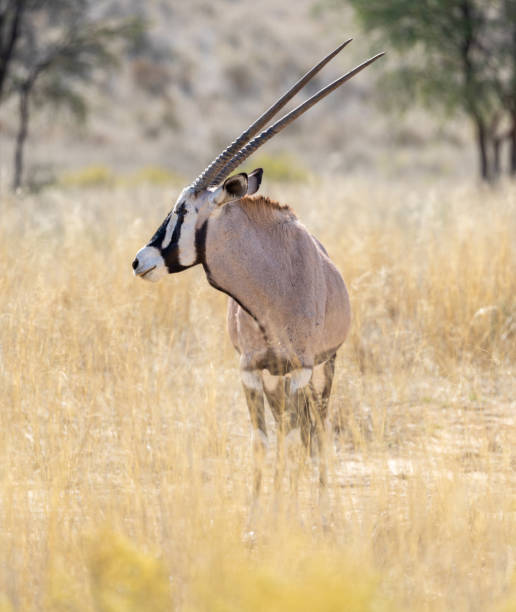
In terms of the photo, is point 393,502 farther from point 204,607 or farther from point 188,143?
point 188,143

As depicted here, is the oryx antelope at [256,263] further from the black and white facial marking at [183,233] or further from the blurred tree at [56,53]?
the blurred tree at [56,53]

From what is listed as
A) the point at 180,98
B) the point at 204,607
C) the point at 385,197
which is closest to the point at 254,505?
the point at 204,607

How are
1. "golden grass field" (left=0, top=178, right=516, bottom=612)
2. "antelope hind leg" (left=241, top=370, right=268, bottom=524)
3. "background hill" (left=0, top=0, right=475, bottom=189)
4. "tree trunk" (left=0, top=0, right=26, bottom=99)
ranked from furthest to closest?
"background hill" (left=0, top=0, right=475, bottom=189), "tree trunk" (left=0, top=0, right=26, bottom=99), "antelope hind leg" (left=241, top=370, right=268, bottom=524), "golden grass field" (left=0, top=178, right=516, bottom=612)

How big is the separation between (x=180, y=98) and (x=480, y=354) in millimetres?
30554

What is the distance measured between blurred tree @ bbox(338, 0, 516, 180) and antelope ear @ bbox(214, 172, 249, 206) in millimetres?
12248

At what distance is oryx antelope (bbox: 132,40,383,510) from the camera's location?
3385 millimetres

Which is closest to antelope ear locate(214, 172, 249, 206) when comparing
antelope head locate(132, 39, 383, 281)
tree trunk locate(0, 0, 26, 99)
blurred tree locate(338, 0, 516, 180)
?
antelope head locate(132, 39, 383, 281)

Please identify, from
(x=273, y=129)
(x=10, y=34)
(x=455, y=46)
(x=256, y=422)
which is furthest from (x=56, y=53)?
(x=256, y=422)

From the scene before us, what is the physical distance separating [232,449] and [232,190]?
1.52 meters

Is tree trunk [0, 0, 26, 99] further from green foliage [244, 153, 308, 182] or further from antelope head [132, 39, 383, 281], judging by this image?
antelope head [132, 39, 383, 281]

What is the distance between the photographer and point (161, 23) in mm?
37656

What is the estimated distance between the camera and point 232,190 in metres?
3.38

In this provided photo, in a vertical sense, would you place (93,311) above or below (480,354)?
above

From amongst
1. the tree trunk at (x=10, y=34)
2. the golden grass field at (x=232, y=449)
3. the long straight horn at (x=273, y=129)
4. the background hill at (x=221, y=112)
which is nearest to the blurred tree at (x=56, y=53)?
the tree trunk at (x=10, y=34)
